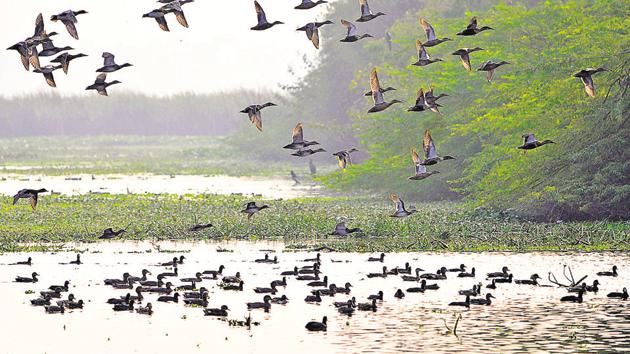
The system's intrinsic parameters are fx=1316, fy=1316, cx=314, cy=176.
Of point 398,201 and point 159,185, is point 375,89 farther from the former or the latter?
point 159,185

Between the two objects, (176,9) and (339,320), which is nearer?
(339,320)

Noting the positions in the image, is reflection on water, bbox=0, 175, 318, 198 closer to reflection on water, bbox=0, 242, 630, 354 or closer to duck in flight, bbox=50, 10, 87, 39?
reflection on water, bbox=0, 242, 630, 354

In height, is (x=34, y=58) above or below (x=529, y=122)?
below

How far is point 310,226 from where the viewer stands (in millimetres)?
39000

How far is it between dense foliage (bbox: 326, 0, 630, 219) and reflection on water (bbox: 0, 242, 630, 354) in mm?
7591

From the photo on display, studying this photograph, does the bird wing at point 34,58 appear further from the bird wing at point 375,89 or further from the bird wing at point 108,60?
the bird wing at point 375,89

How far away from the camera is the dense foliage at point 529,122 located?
38812mm

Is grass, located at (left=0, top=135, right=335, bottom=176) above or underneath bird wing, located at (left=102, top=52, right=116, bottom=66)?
above

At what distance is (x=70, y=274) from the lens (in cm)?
3041

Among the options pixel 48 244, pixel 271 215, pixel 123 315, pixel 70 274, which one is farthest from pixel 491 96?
pixel 123 315

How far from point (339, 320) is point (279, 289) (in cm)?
384

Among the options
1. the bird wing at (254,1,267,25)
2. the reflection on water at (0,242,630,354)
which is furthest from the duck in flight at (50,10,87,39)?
the reflection on water at (0,242,630,354)

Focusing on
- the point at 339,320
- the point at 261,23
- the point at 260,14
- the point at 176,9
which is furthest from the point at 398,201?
the point at 176,9

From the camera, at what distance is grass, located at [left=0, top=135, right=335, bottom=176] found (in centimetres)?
7744
